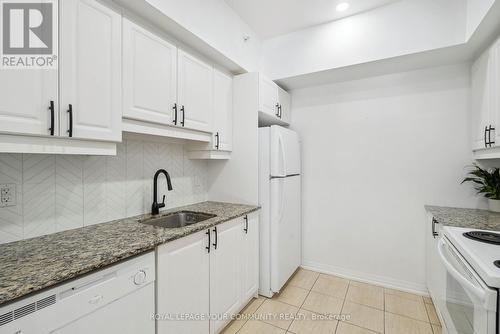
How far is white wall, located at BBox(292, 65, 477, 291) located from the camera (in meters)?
2.29

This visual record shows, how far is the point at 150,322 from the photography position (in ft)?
3.97

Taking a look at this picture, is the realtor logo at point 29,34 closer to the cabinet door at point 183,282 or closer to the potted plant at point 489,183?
the cabinet door at point 183,282

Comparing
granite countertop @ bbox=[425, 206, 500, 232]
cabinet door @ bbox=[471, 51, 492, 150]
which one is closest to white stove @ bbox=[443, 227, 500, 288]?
granite countertop @ bbox=[425, 206, 500, 232]

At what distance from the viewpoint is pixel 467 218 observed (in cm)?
182

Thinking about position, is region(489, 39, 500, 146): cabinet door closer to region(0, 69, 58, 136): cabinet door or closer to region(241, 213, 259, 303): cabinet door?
region(241, 213, 259, 303): cabinet door

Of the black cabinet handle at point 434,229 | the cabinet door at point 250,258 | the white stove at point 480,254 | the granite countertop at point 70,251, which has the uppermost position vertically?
the granite countertop at point 70,251

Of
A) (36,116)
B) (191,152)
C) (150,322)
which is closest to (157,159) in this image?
(191,152)

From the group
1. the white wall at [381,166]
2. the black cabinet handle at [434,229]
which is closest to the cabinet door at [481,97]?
the white wall at [381,166]

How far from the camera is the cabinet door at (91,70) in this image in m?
1.16

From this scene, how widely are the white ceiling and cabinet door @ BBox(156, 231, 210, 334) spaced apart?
208 cm

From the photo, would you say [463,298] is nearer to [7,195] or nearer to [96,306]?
[96,306]

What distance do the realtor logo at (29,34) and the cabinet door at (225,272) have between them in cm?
133

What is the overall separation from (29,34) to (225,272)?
1.82 meters

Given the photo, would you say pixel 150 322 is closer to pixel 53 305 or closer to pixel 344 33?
pixel 53 305
